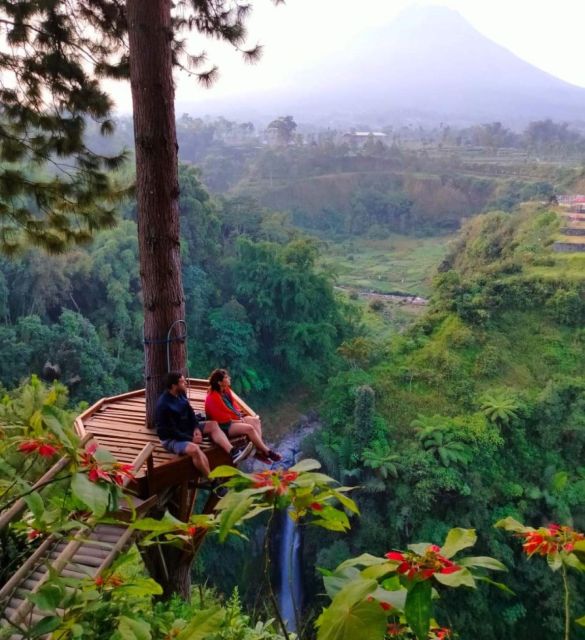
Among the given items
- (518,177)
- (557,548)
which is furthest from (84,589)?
(518,177)

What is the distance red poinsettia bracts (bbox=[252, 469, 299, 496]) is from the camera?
35.7 inches

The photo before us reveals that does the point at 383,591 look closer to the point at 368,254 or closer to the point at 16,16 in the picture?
the point at 16,16

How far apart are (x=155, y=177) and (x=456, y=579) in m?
2.64

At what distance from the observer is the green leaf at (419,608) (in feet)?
2.21

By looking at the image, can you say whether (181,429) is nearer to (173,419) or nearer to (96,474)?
(173,419)

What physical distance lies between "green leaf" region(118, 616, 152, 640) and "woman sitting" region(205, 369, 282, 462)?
81.1 inches

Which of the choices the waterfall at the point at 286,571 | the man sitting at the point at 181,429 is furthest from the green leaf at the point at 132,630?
the waterfall at the point at 286,571

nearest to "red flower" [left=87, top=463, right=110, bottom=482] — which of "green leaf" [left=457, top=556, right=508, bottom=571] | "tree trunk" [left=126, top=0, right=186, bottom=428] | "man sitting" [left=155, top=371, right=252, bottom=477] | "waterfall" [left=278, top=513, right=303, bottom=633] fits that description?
"green leaf" [left=457, top=556, right=508, bottom=571]

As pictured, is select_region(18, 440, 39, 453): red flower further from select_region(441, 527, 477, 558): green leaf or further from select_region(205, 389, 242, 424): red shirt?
select_region(205, 389, 242, 424): red shirt

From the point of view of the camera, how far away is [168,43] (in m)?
2.97

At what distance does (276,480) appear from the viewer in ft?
3.04

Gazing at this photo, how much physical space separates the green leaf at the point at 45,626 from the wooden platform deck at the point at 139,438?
1.26m

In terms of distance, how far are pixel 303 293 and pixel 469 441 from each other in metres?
6.05

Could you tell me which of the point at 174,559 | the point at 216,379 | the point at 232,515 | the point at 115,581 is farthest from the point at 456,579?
Result: the point at 174,559
